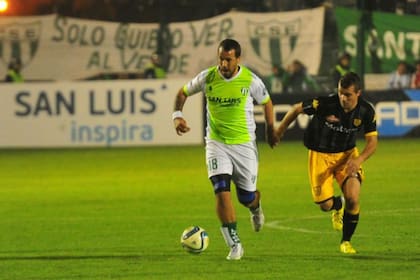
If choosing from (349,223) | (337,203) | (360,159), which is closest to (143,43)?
(337,203)

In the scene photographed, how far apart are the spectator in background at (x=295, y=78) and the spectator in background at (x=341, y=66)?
1.62ft

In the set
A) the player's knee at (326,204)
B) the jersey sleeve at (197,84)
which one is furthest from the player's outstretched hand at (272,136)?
the player's knee at (326,204)

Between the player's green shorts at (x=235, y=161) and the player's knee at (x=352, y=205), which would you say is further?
the player's green shorts at (x=235, y=161)

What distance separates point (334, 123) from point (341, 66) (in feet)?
53.4

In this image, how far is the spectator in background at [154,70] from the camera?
28.1 meters

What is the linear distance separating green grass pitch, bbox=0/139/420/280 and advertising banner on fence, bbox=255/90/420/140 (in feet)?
7.66

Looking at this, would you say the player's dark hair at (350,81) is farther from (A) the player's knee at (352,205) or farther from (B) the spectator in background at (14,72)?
(B) the spectator in background at (14,72)

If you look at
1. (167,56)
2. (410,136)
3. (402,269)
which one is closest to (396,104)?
(410,136)

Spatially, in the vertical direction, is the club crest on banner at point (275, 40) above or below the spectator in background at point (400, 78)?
above

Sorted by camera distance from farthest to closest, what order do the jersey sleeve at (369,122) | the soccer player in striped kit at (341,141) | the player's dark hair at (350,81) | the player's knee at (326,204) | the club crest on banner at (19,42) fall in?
the club crest on banner at (19,42) < the player's knee at (326,204) < the jersey sleeve at (369,122) < the soccer player in striped kit at (341,141) < the player's dark hair at (350,81)

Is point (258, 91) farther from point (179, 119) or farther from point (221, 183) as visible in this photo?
point (221, 183)

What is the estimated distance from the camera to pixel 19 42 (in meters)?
28.9

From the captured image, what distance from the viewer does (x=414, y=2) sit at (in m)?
28.3

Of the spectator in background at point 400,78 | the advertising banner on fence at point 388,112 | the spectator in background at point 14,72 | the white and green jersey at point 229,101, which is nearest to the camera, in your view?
the white and green jersey at point 229,101
